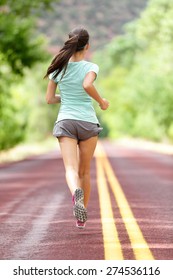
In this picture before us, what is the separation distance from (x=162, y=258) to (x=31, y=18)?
24462 millimetres

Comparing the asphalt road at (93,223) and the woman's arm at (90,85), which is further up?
the woman's arm at (90,85)

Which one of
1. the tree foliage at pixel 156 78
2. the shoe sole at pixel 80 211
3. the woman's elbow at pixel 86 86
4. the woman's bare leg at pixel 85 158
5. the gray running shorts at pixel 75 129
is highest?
the woman's elbow at pixel 86 86

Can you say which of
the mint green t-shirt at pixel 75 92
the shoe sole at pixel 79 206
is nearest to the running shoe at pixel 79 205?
the shoe sole at pixel 79 206

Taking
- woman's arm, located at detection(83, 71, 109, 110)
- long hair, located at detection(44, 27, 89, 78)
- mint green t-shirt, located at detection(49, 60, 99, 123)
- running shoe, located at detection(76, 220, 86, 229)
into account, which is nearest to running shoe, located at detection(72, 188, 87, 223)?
running shoe, located at detection(76, 220, 86, 229)

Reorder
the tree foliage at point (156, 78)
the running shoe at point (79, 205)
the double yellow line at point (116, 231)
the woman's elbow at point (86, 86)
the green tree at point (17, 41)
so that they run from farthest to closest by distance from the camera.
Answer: the tree foliage at point (156, 78) < the green tree at point (17, 41) < the woman's elbow at point (86, 86) < the running shoe at point (79, 205) < the double yellow line at point (116, 231)

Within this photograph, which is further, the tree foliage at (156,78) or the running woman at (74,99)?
the tree foliage at (156,78)

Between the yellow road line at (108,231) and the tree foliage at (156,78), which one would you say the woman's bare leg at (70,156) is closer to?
the yellow road line at (108,231)

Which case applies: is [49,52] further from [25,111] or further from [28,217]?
[28,217]

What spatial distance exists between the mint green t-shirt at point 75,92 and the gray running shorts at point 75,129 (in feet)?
0.15

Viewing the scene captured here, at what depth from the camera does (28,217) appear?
10.8 meters

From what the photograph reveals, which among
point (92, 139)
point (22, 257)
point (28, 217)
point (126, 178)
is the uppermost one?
point (92, 139)

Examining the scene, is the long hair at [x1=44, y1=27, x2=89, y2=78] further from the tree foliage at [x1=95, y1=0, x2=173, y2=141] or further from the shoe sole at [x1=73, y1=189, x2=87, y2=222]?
the tree foliage at [x1=95, y1=0, x2=173, y2=141]

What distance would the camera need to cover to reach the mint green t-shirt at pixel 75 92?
8750 millimetres

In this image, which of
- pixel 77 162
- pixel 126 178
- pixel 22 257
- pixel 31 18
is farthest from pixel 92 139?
pixel 31 18
